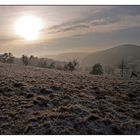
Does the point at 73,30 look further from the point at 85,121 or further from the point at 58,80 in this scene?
the point at 85,121

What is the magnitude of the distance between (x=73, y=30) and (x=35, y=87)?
1.10 m

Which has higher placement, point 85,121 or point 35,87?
point 35,87

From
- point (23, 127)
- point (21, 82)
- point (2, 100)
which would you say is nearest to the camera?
point (23, 127)

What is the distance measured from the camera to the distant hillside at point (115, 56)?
5188mm

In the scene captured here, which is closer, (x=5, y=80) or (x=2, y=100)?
(x=2, y=100)

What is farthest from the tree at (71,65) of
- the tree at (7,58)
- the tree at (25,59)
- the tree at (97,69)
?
the tree at (7,58)

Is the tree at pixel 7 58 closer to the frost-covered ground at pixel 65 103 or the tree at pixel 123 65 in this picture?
the frost-covered ground at pixel 65 103

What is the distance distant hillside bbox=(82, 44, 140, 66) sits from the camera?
5.19 m

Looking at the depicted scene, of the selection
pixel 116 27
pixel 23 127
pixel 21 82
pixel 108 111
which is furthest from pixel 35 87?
pixel 116 27

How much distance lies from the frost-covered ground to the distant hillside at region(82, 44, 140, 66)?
0.27m

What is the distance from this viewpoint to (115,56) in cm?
524

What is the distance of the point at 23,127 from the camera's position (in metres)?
4.77

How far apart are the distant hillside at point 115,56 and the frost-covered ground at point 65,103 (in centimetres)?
27
